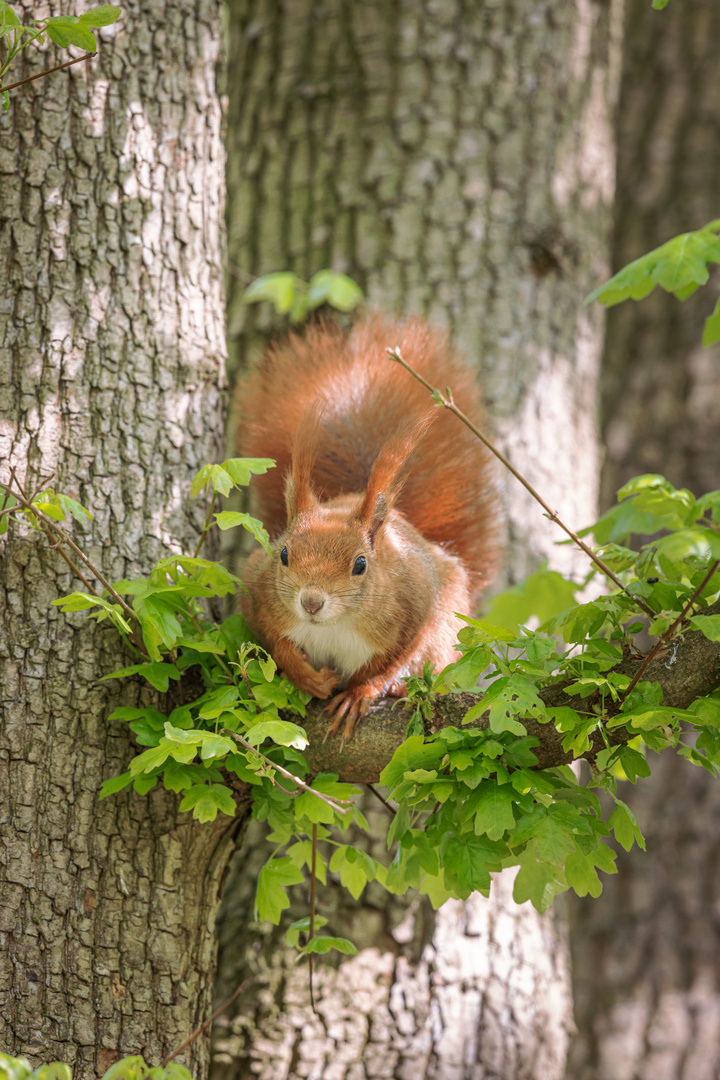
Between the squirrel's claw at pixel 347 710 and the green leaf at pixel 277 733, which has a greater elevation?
the squirrel's claw at pixel 347 710

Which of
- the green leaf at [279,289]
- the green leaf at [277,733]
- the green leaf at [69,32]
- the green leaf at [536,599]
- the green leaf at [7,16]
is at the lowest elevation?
the green leaf at [277,733]

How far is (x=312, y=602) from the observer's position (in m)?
1.63

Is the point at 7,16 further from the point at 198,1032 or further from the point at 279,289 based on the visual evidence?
the point at 198,1032

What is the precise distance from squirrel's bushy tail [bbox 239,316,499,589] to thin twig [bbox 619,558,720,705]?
735mm

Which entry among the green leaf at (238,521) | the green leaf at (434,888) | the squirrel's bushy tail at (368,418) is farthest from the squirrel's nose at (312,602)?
the green leaf at (434,888)

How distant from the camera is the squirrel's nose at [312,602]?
1.63 metres

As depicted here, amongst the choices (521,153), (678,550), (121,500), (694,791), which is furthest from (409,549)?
(694,791)

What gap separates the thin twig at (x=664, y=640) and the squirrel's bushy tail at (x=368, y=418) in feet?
2.41

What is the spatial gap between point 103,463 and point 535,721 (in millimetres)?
835

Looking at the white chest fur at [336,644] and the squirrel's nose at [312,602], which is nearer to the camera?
the squirrel's nose at [312,602]

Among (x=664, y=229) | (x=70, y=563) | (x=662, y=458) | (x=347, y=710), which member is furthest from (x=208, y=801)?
(x=664, y=229)

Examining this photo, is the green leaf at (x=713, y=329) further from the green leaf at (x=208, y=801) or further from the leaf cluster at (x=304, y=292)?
the green leaf at (x=208, y=801)

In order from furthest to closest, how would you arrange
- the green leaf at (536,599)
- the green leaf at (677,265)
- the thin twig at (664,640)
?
the green leaf at (536,599) < the green leaf at (677,265) < the thin twig at (664,640)

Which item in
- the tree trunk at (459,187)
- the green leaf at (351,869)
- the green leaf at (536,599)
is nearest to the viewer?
the green leaf at (351,869)
